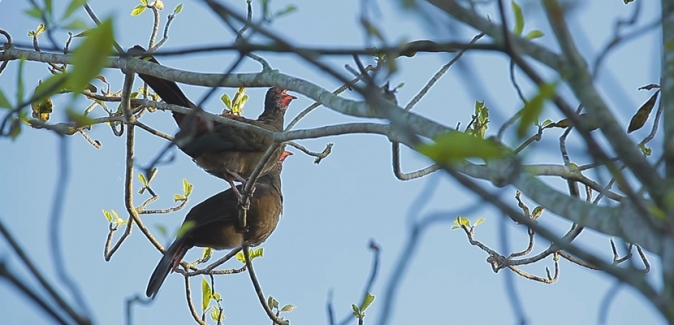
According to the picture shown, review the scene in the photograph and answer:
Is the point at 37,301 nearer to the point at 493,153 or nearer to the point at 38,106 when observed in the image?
the point at 493,153

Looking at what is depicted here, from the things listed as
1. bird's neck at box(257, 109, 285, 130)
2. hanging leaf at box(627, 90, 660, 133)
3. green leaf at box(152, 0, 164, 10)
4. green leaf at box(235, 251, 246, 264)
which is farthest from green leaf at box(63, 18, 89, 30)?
bird's neck at box(257, 109, 285, 130)

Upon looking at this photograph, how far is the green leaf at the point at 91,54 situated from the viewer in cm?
142

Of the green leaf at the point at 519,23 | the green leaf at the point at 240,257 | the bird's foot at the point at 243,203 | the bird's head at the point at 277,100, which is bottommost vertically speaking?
the green leaf at the point at 519,23

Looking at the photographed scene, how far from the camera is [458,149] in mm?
1322

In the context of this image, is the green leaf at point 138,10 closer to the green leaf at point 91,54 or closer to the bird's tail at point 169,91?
the bird's tail at point 169,91

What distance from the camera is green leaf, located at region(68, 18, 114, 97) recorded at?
142cm

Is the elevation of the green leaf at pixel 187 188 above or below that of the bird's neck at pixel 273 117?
below

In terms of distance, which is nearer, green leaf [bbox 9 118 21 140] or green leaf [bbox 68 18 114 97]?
green leaf [bbox 68 18 114 97]

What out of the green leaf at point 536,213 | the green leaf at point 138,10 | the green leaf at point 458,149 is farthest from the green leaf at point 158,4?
the green leaf at point 458,149

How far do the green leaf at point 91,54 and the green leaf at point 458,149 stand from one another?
1.82 feet

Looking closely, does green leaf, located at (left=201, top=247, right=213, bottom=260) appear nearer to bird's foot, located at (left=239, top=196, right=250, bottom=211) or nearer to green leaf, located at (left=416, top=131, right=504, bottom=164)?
bird's foot, located at (left=239, top=196, right=250, bottom=211)

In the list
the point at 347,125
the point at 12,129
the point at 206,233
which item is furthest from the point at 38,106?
the point at 12,129

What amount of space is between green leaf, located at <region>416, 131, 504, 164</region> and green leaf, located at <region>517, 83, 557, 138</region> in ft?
0.20

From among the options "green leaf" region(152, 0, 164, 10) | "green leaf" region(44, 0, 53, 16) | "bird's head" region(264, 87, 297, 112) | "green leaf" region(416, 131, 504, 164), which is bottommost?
"green leaf" region(416, 131, 504, 164)
